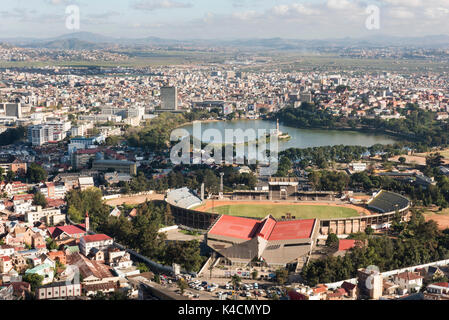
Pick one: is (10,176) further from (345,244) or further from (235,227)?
(345,244)

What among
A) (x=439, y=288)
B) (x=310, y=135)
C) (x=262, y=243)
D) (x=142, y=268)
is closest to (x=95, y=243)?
(x=142, y=268)

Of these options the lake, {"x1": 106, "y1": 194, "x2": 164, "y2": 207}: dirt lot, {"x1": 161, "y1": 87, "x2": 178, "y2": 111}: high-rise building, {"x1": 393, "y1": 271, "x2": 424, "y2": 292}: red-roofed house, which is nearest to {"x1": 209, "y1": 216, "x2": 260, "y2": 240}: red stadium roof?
{"x1": 393, "y1": 271, "x2": 424, "y2": 292}: red-roofed house

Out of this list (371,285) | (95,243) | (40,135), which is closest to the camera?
(371,285)

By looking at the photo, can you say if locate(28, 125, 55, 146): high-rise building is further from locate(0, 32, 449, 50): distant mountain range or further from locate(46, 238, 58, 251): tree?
locate(0, 32, 449, 50): distant mountain range

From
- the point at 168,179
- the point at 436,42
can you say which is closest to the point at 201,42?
the point at 436,42

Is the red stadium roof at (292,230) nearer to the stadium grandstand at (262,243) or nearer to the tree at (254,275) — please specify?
the stadium grandstand at (262,243)

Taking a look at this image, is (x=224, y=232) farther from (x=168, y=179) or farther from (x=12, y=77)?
(x=12, y=77)

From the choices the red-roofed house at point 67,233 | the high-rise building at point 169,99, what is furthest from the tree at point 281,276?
the high-rise building at point 169,99
